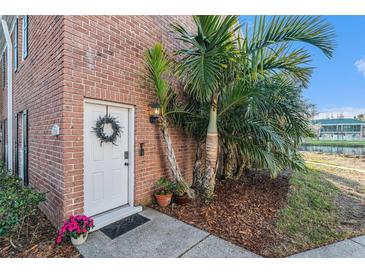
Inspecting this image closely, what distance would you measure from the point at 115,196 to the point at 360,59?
7.24 meters

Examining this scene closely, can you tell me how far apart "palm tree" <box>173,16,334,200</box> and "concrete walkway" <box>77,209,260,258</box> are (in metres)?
1.24

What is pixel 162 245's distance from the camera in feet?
8.18

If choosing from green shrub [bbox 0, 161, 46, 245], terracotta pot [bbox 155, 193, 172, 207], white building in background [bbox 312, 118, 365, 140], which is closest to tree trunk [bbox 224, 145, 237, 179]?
terracotta pot [bbox 155, 193, 172, 207]

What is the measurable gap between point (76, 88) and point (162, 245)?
8.48 ft

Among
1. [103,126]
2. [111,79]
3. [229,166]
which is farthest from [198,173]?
[111,79]

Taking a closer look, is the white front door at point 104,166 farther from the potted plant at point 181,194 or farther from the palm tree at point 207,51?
the palm tree at point 207,51

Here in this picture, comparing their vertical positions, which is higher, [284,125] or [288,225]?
[284,125]

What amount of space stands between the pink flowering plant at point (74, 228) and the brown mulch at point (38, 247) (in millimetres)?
122

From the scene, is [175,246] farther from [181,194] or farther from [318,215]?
[318,215]

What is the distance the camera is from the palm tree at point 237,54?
2846 mm
